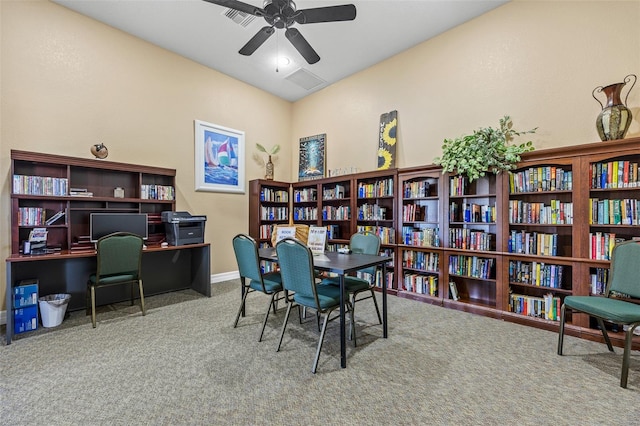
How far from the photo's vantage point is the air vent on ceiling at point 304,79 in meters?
4.73

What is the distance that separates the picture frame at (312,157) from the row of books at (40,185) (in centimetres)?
360

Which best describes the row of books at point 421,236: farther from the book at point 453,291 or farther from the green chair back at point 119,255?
the green chair back at point 119,255

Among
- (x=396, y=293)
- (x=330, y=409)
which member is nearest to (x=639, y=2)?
(x=396, y=293)

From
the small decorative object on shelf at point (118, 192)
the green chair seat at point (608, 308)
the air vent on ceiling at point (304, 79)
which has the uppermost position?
the air vent on ceiling at point (304, 79)

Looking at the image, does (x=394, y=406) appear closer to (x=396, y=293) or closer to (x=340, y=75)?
(x=396, y=293)

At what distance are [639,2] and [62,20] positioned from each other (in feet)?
20.1

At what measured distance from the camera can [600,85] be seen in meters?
2.75

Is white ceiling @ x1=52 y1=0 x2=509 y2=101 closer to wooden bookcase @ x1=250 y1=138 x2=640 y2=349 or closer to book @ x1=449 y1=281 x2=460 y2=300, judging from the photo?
wooden bookcase @ x1=250 y1=138 x2=640 y2=349

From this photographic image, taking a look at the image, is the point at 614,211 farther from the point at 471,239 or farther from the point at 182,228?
the point at 182,228

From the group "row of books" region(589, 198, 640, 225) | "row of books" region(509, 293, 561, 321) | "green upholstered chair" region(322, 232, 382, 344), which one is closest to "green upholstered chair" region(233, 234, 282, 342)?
"green upholstered chair" region(322, 232, 382, 344)

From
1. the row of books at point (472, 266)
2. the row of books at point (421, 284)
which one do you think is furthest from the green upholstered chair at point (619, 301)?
the row of books at point (421, 284)

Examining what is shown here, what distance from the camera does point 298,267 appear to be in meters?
2.10

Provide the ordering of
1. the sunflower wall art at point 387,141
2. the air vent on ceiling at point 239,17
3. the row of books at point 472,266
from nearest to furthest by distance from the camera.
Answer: the row of books at point 472,266, the air vent on ceiling at point 239,17, the sunflower wall art at point 387,141

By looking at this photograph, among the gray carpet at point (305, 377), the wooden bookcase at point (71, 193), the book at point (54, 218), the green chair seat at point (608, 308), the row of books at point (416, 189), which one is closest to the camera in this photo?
the gray carpet at point (305, 377)
